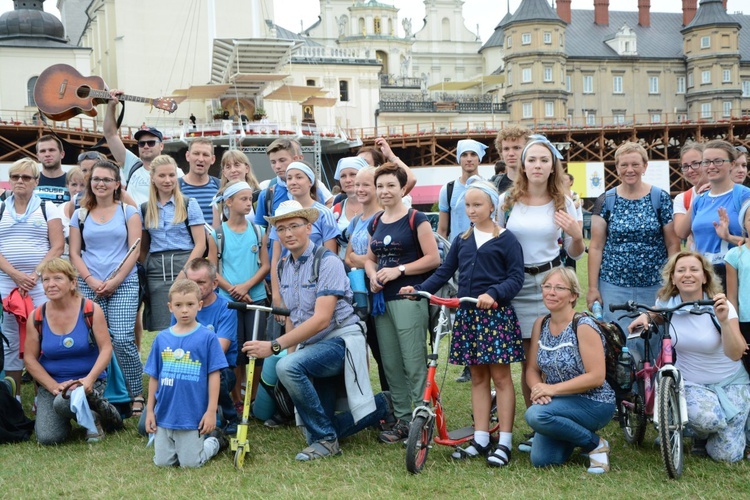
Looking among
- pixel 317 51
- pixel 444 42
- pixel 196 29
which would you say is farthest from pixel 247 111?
pixel 444 42

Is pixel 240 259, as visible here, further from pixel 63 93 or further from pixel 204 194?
pixel 63 93

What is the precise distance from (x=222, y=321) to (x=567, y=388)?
8.66 ft

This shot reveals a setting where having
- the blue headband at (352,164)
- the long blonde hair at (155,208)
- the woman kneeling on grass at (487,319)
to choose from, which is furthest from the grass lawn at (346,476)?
the blue headband at (352,164)

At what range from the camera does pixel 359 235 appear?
625 centimetres

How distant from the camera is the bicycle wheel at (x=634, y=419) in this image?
5.41 m

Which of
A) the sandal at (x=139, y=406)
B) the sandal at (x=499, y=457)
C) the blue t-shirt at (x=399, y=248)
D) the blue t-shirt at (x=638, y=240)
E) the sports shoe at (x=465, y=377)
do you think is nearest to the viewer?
the sandal at (x=499, y=457)

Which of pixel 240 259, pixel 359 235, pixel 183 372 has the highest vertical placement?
pixel 359 235

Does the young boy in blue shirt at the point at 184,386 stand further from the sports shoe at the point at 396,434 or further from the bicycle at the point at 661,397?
the bicycle at the point at 661,397

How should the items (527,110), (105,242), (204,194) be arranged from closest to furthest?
1. (105,242)
2. (204,194)
3. (527,110)

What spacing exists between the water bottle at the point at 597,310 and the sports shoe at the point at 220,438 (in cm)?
276

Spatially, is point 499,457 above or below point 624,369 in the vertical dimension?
below

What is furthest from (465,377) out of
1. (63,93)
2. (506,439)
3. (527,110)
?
(527,110)

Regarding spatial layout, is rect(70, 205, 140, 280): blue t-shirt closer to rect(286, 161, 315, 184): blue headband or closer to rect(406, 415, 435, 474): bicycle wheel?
rect(286, 161, 315, 184): blue headband

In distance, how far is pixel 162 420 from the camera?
5453 mm
